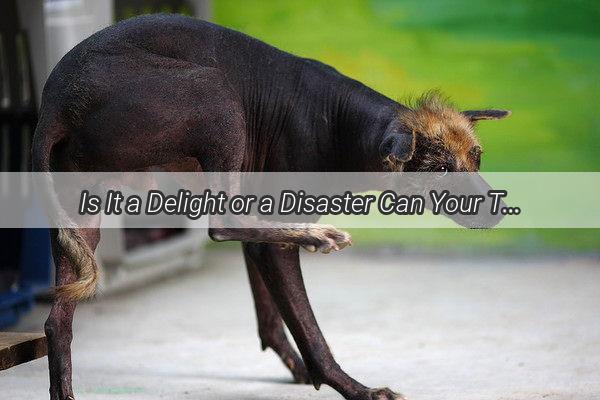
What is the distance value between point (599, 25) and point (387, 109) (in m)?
4.87

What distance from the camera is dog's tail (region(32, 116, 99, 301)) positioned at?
354 cm

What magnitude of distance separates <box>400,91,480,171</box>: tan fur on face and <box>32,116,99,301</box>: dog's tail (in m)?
1.28

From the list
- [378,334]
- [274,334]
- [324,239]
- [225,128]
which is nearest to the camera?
[324,239]

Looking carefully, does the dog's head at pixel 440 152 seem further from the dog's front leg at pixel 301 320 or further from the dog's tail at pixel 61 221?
the dog's tail at pixel 61 221

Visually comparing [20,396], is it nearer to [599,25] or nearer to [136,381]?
[136,381]

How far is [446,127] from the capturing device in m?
3.80

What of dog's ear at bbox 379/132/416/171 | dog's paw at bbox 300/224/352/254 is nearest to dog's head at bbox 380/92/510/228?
dog's ear at bbox 379/132/416/171

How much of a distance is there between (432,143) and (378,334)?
86.8 inches

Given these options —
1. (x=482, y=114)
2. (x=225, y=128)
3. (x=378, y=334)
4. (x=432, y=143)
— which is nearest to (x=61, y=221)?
(x=225, y=128)

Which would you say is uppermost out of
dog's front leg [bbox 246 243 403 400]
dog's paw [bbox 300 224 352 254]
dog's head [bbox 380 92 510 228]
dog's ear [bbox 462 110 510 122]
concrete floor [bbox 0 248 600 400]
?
dog's ear [bbox 462 110 510 122]

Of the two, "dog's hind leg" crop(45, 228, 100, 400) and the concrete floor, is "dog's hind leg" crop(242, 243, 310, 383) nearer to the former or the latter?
the concrete floor

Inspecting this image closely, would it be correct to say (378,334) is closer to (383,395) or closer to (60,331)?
(383,395)

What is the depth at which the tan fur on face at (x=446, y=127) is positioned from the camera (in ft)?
12.4

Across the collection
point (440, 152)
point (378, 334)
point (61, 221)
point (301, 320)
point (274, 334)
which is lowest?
point (378, 334)
